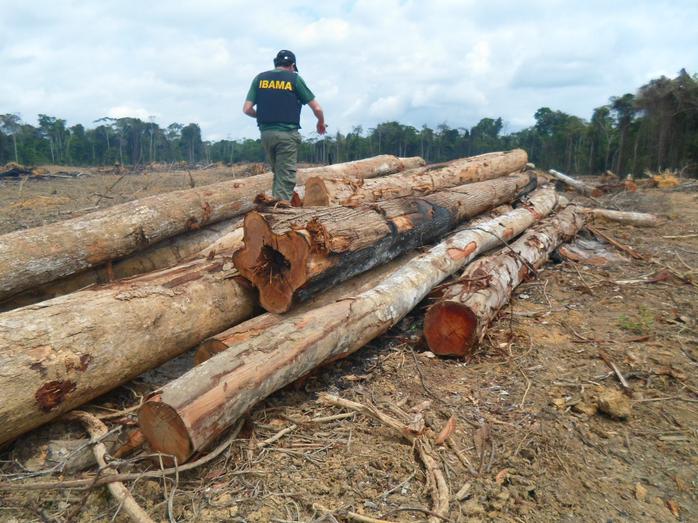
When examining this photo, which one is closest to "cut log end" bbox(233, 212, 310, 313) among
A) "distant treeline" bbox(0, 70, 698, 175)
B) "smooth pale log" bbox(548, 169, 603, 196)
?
"smooth pale log" bbox(548, 169, 603, 196)

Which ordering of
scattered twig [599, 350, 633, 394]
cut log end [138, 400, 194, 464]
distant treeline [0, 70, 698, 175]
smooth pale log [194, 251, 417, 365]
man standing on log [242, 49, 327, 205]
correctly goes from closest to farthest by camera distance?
cut log end [138, 400, 194, 464], smooth pale log [194, 251, 417, 365], scattered twig [599, 350, 633, 394], man standing on log [242, 49, 327, 205], distant treeline [0, 70, 698, 175]

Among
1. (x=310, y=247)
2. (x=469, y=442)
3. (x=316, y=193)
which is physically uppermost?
(x=316, y=193)

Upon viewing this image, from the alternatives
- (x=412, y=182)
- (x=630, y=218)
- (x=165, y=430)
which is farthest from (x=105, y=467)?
(x=630, y=218)

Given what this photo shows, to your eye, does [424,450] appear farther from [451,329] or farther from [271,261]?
[271,261]

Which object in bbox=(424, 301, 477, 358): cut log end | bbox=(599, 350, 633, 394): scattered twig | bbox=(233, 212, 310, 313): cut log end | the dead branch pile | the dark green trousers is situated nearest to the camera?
the dead branch pile

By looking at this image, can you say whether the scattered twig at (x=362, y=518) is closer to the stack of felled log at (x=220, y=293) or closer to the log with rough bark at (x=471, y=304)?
the stack of felled log at (x=220, y=293)

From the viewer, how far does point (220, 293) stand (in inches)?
141

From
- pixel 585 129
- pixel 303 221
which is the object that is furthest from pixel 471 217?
pixel 585 129

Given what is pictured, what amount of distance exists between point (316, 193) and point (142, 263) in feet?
6.58

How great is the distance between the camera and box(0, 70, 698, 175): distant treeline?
876 inches

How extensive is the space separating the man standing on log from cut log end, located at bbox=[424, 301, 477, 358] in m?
2.83

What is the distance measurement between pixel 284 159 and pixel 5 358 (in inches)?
162

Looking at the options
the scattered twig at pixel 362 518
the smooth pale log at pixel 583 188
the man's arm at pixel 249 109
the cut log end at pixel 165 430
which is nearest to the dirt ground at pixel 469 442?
the scattered twig at pixel 362 518

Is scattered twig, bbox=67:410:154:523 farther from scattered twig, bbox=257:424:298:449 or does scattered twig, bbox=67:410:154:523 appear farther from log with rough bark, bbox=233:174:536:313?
log with rough bark, bbox=233:174:536:313
